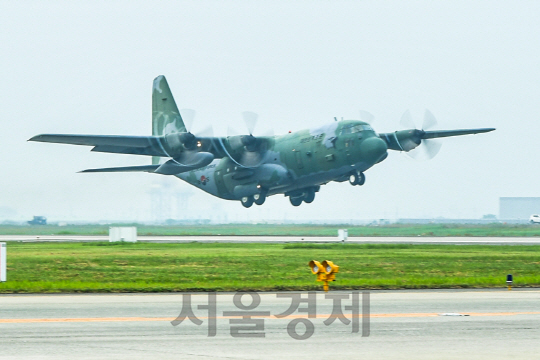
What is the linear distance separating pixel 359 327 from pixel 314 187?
50.2 m

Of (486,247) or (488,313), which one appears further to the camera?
(486,247)

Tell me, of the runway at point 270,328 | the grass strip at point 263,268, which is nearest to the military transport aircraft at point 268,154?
the grass strip at point 263,268

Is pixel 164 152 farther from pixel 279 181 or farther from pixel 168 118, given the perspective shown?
pixel 168 118

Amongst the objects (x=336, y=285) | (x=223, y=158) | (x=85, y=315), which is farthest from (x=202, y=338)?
(x=223, y=158)

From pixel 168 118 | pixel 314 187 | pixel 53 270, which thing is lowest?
pixel 53 270

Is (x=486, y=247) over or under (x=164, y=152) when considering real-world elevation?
under

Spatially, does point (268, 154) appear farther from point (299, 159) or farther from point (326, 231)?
point (326, 231)

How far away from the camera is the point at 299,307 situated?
18578 millimetres

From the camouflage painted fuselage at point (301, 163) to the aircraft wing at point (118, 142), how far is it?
6.64 meters

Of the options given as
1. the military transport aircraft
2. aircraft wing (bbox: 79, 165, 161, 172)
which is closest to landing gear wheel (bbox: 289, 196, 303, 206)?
the military transport aircraft

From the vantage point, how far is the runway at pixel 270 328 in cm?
1212

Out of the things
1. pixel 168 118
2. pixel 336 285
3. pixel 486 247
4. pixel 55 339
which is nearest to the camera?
pixel 55 339

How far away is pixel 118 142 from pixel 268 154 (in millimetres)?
11843

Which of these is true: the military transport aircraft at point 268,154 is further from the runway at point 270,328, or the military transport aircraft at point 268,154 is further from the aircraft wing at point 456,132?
the runway at point 270,328
